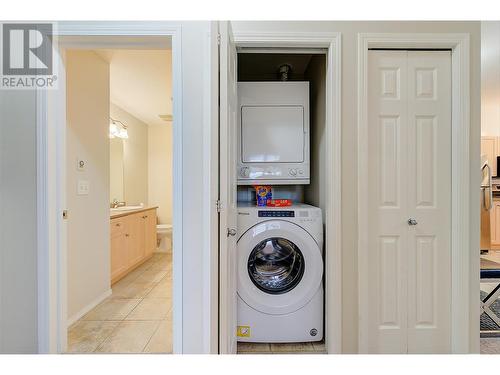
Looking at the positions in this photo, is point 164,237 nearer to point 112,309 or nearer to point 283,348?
point 112,309

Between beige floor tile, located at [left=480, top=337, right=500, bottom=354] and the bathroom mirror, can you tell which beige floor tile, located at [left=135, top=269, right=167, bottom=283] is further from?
beige floor tile, located at [left=480, top=337, right=500, bottom=354]

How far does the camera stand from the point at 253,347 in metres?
1.87

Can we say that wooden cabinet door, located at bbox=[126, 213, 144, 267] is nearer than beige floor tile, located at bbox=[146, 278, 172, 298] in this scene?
No

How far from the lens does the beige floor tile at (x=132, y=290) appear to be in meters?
2.72

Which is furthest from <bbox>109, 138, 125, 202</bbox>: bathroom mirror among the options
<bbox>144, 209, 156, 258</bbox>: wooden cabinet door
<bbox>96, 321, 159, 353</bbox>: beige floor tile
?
<bbox>96, 321, 159, 353</bbox>: beige floor tile

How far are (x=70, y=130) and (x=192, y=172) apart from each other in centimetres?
134

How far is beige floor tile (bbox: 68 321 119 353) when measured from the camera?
1828mm

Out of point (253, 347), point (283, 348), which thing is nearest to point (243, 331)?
point (253, 347)

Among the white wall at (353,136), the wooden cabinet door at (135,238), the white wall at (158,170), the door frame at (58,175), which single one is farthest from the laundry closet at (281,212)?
the white wall at (158,170)

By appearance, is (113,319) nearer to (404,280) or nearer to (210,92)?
(210,92)

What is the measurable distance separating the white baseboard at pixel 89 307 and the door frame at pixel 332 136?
1949mm

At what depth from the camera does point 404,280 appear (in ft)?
5.61

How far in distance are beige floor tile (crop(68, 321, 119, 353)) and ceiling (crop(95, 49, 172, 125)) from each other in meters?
2.28

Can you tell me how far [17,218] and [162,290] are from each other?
1.64 m
